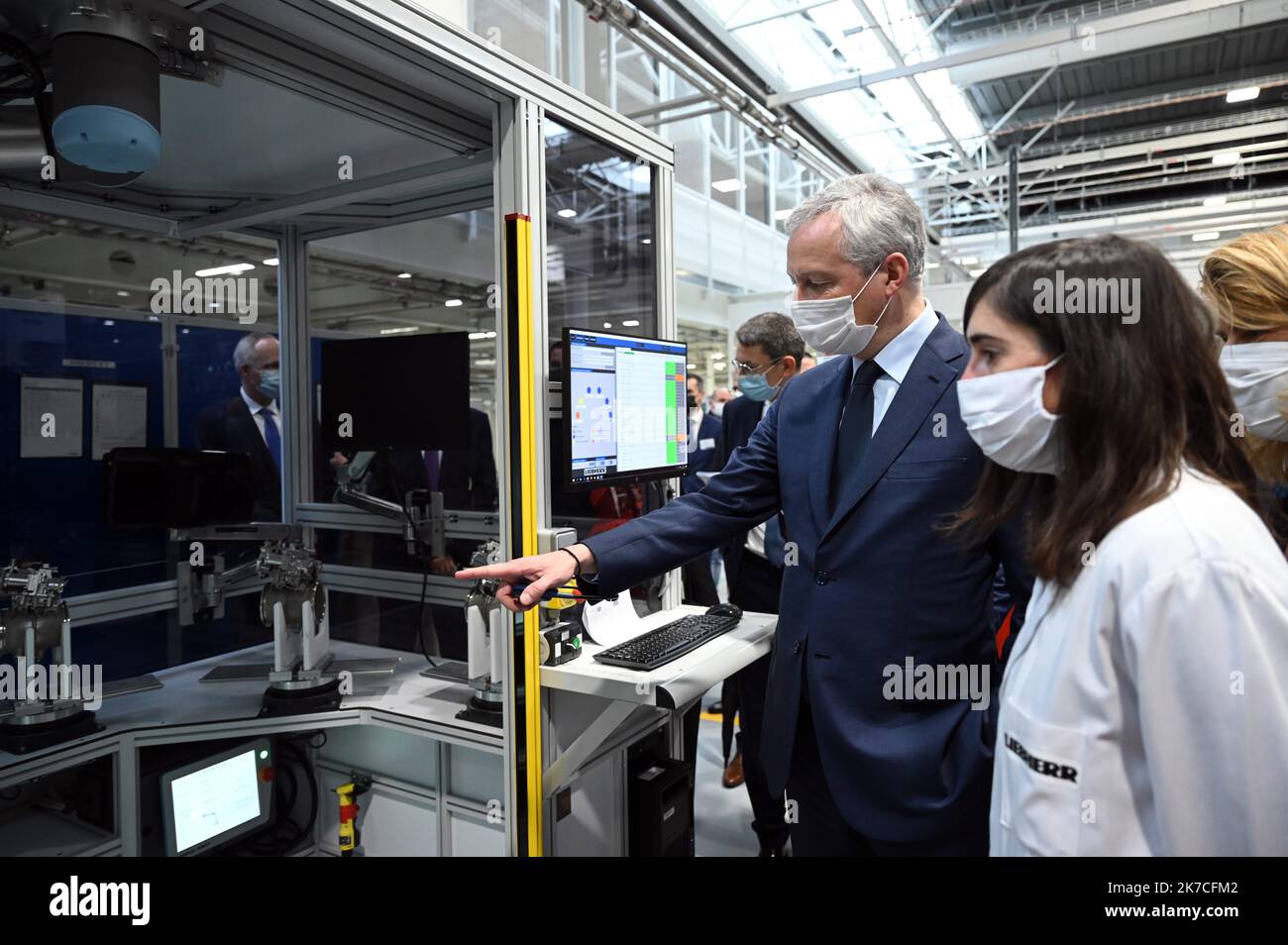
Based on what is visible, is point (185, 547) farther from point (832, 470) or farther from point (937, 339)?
point (937, 339)

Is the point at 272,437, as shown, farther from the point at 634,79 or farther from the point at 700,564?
the point at 634,79

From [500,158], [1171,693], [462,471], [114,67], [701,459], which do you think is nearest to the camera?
[1171,693]

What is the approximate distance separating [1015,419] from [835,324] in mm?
567

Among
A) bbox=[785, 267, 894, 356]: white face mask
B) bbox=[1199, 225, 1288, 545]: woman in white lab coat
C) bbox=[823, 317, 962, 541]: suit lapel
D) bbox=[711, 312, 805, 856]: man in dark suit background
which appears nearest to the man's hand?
bbox=[823, 317, 962, 541]: suit lapel

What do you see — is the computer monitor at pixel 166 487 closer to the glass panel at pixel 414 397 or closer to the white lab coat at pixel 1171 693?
the glass panel at pixel 414 397

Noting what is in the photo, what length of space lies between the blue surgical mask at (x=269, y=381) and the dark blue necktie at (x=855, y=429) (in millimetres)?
2391

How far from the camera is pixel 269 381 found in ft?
9.86

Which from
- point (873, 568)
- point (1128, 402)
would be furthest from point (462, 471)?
point (1128, 402)

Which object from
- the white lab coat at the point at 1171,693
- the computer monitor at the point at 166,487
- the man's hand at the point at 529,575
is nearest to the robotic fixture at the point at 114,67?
the computer monitor at the point at 166,487

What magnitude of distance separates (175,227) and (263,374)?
60cm

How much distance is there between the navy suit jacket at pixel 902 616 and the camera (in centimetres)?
127

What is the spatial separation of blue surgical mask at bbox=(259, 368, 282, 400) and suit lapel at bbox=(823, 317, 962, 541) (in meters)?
2.45

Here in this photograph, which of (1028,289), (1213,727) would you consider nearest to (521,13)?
(1028,289)
